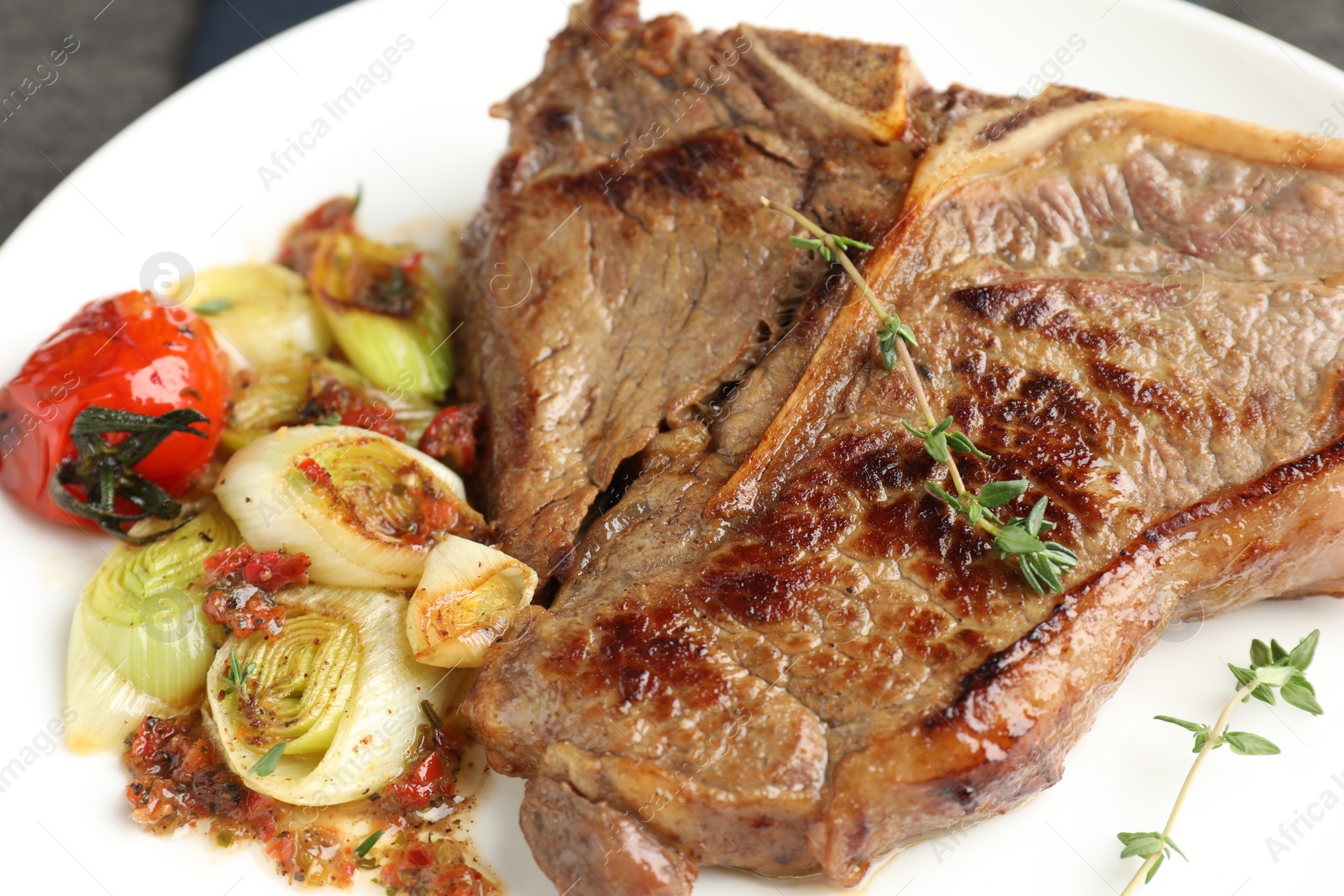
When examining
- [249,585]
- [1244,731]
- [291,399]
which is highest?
[291,399]

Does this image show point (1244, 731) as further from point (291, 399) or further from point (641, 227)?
point (291, 399)

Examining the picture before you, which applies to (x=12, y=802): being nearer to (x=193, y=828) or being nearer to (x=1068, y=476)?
(x=193, y=828)

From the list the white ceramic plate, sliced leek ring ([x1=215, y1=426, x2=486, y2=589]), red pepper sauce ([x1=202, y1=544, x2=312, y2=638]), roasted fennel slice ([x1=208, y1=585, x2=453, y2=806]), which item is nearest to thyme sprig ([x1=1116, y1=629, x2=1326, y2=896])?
the white ceramic plate

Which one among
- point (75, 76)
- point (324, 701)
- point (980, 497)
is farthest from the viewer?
point (75, 76)

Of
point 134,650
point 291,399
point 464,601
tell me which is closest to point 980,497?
point 464,601

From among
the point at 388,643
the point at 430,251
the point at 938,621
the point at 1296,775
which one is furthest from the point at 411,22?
the point at 1296,775

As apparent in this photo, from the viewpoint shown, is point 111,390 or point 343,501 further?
point 111,390

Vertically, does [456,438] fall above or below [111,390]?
below
